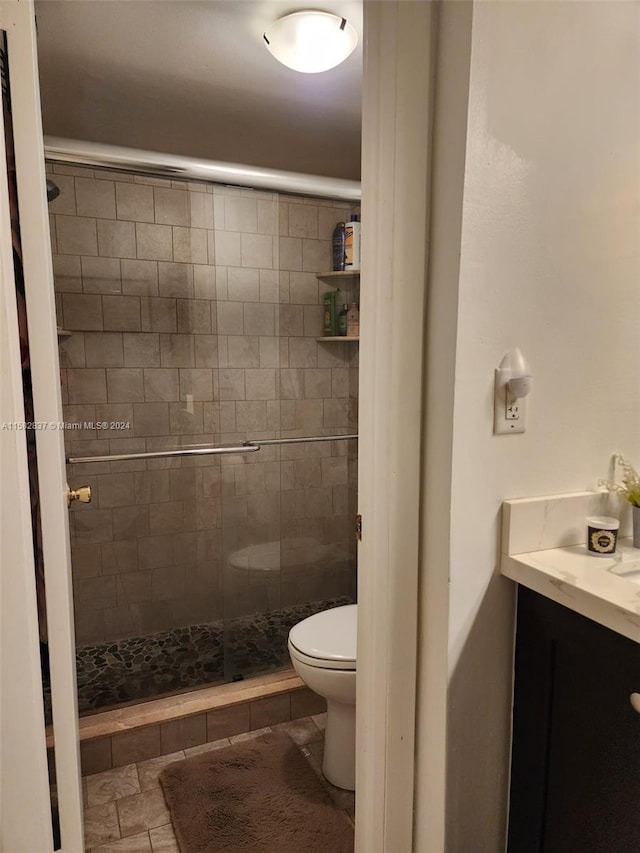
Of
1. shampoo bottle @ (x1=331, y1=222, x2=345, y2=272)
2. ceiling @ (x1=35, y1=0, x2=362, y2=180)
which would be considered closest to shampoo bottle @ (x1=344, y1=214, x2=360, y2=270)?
shampoo bottle @ (x1=331, y1=222, x2=345, y2=272)

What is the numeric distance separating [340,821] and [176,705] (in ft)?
2.19

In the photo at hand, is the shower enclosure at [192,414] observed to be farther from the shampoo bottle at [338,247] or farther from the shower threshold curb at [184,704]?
the shower threshold curb at [184,704]

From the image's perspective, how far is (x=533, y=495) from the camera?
111 centimetres

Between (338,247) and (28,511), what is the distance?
1.89 m

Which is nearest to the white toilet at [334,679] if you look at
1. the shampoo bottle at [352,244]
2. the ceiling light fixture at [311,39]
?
the shampoo bottle at [352,244]

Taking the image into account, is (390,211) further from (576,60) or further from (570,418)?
(570,418)

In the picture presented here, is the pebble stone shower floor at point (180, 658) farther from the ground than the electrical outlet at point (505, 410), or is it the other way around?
the electrical outlet at point (505, 410)

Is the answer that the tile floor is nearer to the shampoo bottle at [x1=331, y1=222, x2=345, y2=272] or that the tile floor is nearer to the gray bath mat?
the gray bath mat

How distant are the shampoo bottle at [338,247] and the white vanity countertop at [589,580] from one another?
1781 mm

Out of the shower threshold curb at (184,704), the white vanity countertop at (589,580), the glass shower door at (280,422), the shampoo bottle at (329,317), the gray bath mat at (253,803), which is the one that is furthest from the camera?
the shampoo bottle at (329,317)

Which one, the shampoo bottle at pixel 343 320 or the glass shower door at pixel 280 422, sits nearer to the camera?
the glass shower door at pixel 280 422

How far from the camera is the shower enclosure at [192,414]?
2.27 m

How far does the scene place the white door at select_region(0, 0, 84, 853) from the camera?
0.99 metres

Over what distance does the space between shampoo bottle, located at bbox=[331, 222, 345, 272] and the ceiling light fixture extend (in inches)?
33.8
